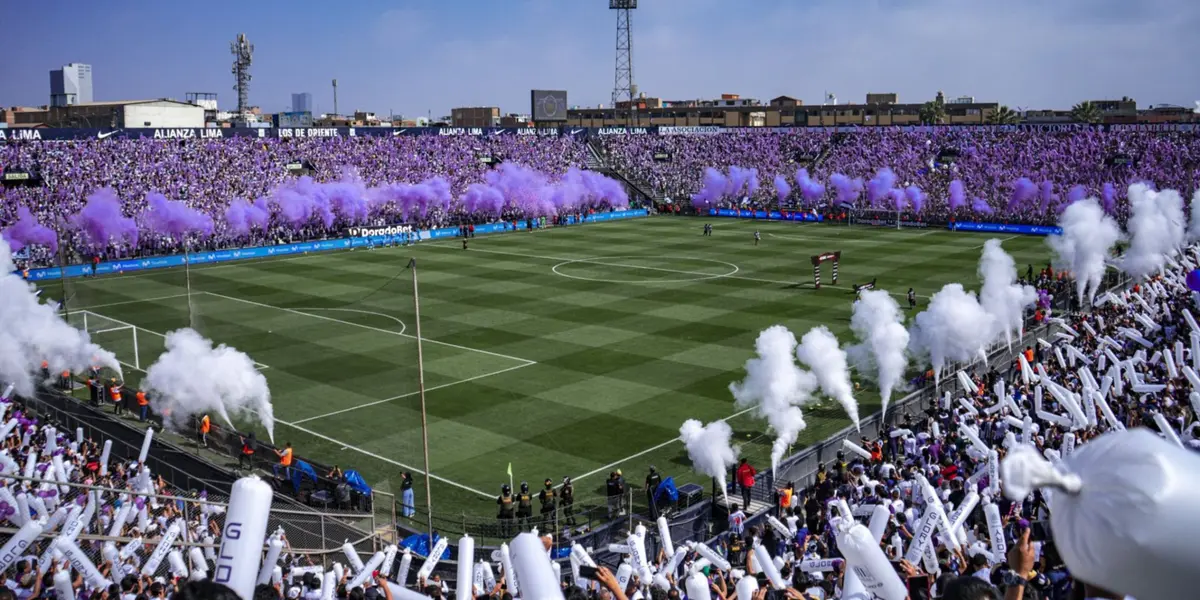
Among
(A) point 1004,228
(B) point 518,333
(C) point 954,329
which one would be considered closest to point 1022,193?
(A) point 1004,228

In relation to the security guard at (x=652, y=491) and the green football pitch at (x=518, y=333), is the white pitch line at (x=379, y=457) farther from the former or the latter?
the security guard at (x=652, y=491)

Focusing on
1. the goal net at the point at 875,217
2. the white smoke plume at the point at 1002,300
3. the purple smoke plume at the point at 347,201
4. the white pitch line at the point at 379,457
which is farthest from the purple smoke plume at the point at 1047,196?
the white pitch line at the point at 379,457

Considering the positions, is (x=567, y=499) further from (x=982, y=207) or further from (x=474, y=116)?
(x=474, y=116)

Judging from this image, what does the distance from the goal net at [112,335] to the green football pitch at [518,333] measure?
131 millimetres

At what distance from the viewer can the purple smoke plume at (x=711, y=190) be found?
84.3 meters

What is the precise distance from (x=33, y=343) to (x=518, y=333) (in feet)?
53.9

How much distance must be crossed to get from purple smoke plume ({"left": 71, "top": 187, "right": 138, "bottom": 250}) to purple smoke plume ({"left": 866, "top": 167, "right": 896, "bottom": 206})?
5379 cm

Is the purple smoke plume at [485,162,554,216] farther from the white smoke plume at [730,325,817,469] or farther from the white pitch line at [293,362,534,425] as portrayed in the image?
the white smoke plume at [730,325,817,469]

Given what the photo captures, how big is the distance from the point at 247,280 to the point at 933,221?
1938 inches

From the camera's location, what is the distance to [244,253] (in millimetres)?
60156

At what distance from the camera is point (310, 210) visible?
64375mm

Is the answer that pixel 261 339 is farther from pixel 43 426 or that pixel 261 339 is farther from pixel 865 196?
pixel 865 196

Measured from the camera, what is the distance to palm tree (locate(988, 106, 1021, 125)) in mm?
124750

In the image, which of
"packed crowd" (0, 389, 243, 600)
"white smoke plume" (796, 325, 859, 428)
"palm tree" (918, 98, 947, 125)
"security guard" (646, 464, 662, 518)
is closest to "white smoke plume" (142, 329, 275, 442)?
"packed crowd" (0, 389, 243, 600)
